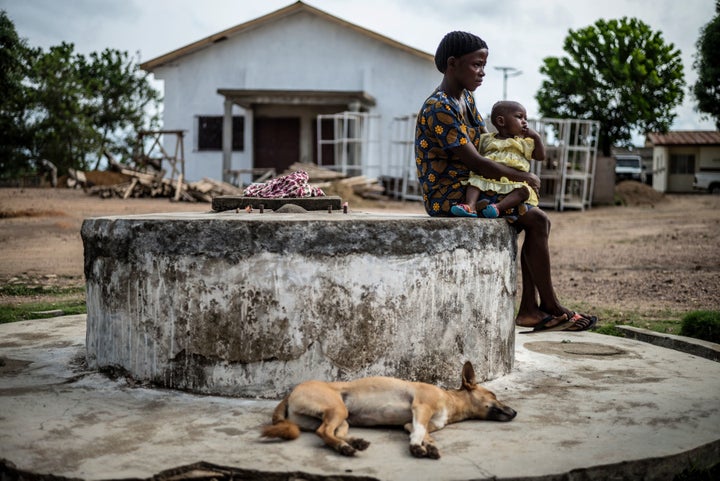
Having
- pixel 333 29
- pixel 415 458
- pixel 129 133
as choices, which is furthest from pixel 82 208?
pixel 129 133

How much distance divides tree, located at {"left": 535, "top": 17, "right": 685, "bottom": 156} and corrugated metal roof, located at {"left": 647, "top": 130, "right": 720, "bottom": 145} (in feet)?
27.3

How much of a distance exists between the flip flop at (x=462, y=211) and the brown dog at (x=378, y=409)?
3.54ft

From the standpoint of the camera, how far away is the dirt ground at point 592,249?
907 centimetres

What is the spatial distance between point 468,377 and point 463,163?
1.52 m

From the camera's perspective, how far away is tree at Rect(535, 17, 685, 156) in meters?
33.3

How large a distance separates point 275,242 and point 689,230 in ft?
44.1

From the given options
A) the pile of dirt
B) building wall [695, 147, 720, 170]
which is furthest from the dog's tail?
building wall [695, 147, 720, 170]

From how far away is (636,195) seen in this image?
2464cm

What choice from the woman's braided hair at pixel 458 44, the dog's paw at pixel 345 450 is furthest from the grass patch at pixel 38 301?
the dog's paw at pixel 345 450

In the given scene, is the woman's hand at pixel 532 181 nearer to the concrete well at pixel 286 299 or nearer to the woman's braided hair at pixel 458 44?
the concrete well at pixel 286 299

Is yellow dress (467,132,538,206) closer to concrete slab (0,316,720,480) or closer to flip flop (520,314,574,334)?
flip flop (520,314,574,334)

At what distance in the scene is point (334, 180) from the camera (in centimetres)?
1923

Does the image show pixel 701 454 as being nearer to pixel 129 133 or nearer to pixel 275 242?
pixel 275 242

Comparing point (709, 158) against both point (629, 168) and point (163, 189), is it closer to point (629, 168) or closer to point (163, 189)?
point (629, 168)
